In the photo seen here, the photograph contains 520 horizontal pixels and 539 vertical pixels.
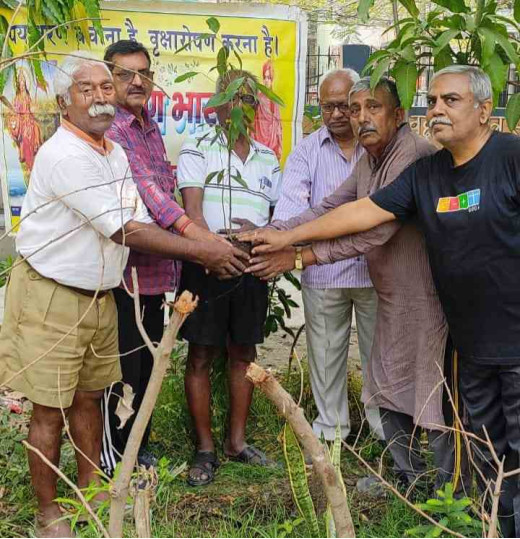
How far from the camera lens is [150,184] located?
3.48 meters

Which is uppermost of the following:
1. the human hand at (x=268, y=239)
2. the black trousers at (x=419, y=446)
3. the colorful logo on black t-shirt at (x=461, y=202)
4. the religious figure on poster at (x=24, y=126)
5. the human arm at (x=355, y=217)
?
the religious figure on poster at (x=24, y=126)

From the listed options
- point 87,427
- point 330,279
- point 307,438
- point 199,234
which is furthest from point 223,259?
point 307,438

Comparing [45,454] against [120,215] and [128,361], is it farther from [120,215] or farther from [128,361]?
[120,215]

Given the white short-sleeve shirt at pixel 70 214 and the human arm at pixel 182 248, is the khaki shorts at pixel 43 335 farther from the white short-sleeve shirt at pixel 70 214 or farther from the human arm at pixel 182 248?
the human arm at pixel 182 248

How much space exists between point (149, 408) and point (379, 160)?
1899mm

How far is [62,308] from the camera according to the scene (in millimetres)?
3078

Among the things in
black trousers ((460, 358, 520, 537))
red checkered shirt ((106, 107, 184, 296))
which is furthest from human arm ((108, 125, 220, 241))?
black trousers ((460, 358, 520, 537))

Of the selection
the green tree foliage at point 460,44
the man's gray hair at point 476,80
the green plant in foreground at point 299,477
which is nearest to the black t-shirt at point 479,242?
the man's gray hair at point 476,80

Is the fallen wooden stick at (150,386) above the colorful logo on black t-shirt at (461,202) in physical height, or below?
below

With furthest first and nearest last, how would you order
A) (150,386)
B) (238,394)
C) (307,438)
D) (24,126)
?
(24,126) < (238,394) < (307,438) < (150,386)

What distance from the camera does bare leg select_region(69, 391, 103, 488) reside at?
10.9 ft

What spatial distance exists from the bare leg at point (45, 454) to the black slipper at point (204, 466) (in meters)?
0.71

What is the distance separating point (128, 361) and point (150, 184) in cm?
82

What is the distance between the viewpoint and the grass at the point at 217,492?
3.17 metres
